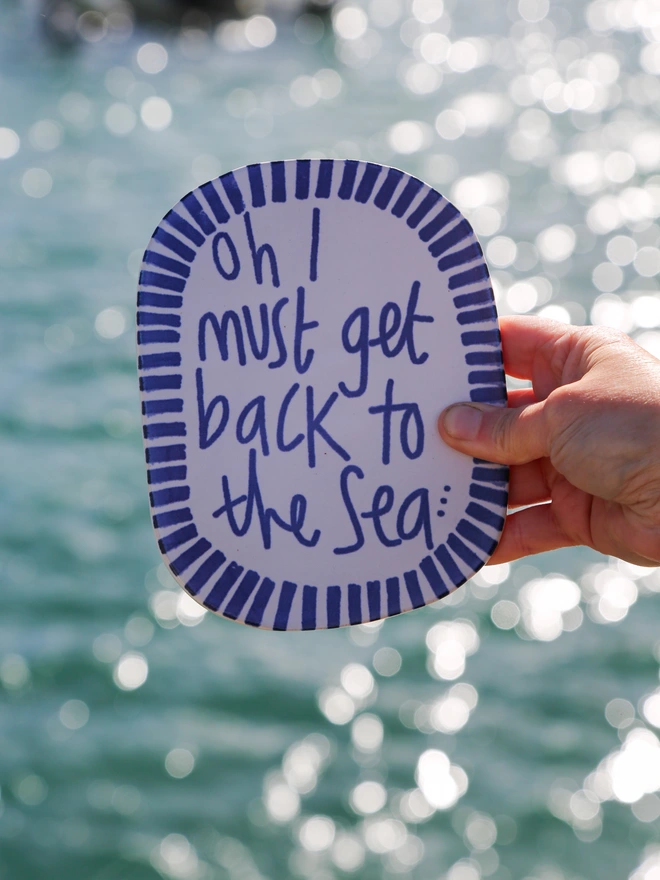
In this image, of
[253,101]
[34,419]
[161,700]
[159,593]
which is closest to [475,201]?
[253,101]

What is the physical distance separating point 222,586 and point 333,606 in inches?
7.8

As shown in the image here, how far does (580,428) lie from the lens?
6.21 feet

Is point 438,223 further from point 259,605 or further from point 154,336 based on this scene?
point 259,605

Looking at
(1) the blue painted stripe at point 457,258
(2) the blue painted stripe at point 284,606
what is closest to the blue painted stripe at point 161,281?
(1) the blue painted stripe at point 457,258

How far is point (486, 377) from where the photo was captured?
196 centimetres

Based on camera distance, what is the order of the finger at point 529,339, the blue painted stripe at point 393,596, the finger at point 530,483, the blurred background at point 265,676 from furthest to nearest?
the blurred background at point 265,676 → the finger at point 530,483 → the finger at point 529,339 → the blue painted stripe at point 393,596

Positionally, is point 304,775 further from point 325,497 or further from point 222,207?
point 222,207

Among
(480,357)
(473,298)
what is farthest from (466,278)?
(480,357)

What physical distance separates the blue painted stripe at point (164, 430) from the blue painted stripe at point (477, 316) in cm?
52

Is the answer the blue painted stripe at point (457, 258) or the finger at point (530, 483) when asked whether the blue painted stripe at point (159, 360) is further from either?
the finger at point (530, 483)

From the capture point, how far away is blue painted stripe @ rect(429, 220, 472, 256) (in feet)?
6.27

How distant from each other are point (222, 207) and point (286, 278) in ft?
0.54

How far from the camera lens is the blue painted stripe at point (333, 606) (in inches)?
76.4

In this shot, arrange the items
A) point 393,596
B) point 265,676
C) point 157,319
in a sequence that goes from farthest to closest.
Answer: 1. point 265,676
2. point 393,596
3. point 157,319
